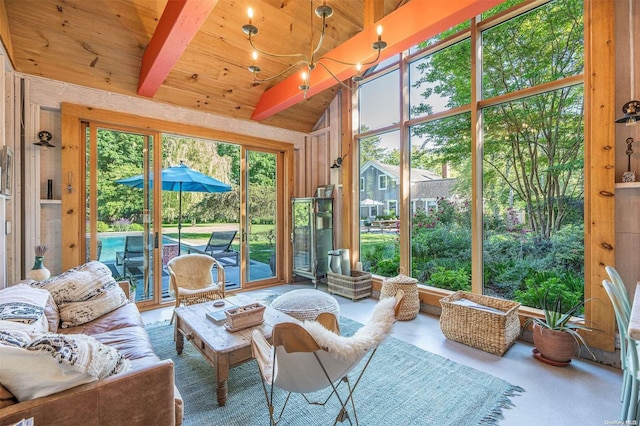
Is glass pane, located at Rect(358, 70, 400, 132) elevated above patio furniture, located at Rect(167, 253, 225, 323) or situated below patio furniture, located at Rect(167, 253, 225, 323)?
above

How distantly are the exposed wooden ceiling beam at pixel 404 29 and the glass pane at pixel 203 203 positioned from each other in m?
2.20

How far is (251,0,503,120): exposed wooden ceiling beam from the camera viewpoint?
2.43 metres

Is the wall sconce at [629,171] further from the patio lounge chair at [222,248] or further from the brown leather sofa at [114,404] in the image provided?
the patio lounge chair at [222,248]

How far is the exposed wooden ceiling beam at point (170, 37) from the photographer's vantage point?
2463mm

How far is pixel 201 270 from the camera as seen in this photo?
377 cm

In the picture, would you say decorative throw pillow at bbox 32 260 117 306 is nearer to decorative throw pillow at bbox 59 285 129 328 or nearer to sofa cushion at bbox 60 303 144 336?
decorative throw pillow at bbox 59 285 129 328

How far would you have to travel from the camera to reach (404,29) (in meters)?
2.82

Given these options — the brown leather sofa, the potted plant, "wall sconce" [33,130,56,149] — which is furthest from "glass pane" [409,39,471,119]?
"wall sconce" [33,130,56,149]

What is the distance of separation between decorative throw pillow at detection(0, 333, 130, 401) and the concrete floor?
2.07 meters

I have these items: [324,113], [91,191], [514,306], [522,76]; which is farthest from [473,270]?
[91,191]

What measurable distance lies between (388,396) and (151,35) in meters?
4.52

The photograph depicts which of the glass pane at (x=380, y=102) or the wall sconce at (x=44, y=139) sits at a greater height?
the glass pane at (x=380, y=102)

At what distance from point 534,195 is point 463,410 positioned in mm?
2387

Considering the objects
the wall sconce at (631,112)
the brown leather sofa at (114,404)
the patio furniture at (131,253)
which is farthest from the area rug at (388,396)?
the wall sconce at (631,112)
